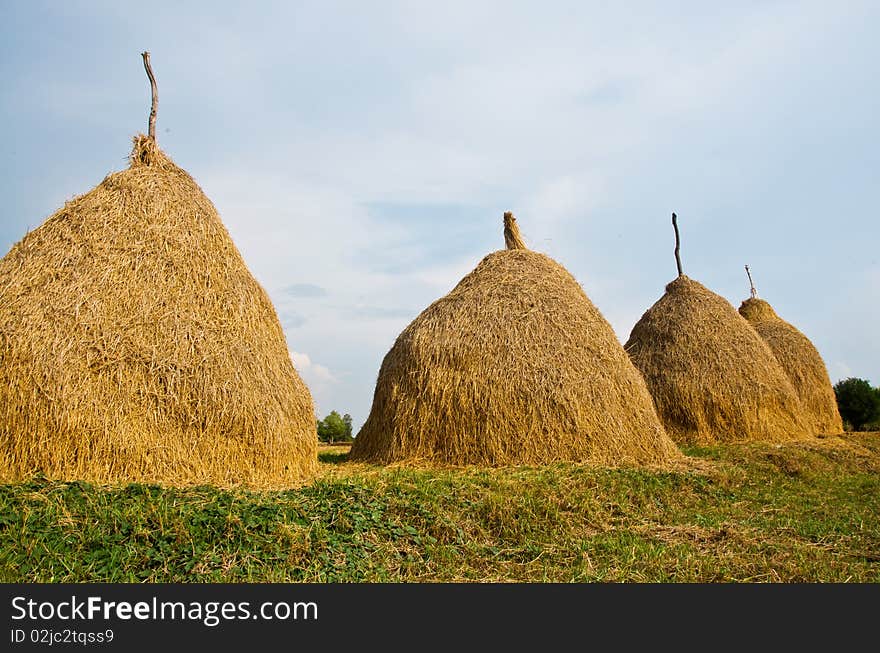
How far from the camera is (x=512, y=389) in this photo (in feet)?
32.4

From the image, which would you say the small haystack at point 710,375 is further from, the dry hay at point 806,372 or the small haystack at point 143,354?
the small haystack at point 143,354

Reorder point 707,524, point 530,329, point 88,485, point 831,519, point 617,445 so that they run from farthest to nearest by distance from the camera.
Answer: point 530,329 < point 617,445 < point 831,519 < point 707,524 < point 88,485

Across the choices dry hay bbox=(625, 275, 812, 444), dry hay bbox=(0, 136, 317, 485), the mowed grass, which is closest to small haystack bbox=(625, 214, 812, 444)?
dry hay bbox=(625, 275, 812, 444)

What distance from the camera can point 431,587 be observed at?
4742mm

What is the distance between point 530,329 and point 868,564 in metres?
5.77

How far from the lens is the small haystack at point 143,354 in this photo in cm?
676

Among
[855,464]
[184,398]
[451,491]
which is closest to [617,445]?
[451,491]

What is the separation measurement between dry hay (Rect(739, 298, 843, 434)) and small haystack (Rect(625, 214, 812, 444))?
3.47 m

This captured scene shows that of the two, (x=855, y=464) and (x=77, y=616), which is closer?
(x=77, y=616)

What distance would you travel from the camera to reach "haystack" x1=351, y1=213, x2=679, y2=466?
383 inches

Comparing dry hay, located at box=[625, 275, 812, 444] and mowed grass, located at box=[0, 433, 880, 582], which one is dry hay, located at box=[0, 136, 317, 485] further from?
dry hay, located at box=[625, 275, 812, 444]

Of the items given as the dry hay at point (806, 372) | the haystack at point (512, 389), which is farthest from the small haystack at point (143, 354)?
the dry hay at point (806, 372)

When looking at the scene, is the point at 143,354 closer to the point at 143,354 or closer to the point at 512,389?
the point at 143,354

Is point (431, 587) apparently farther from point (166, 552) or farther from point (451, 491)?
point (451, 491)
